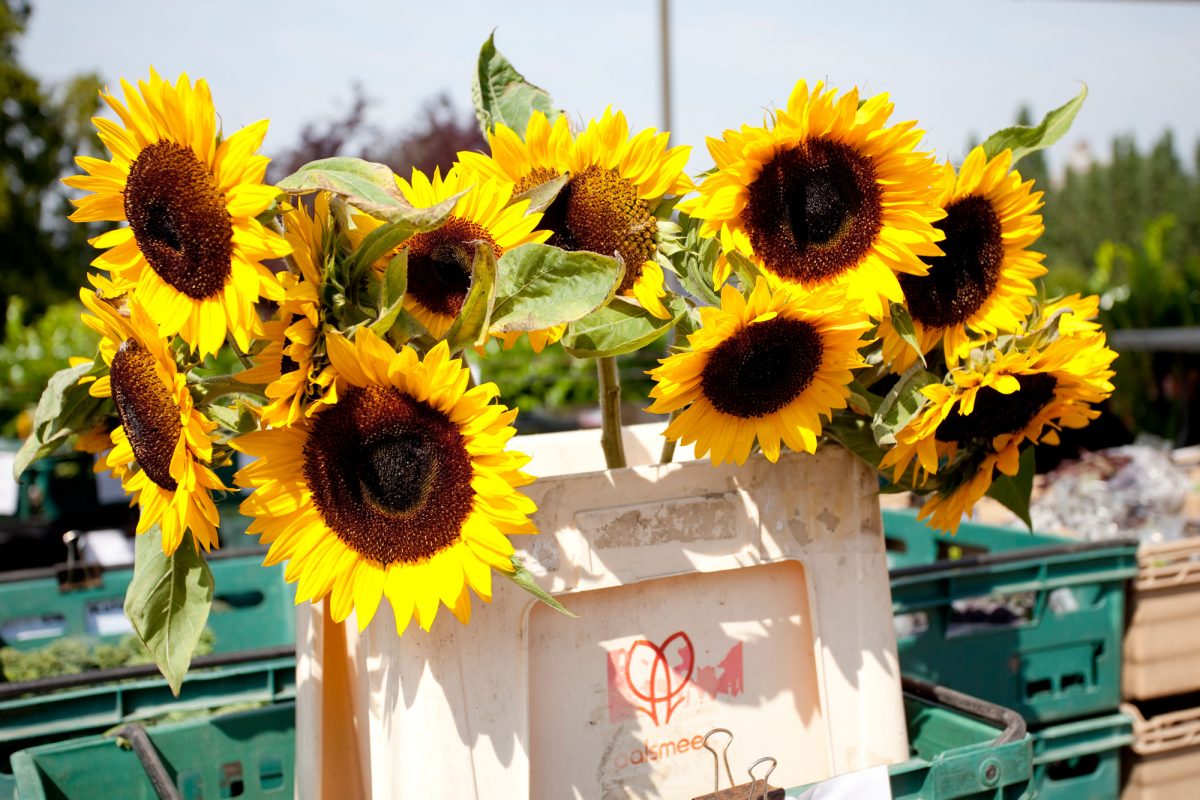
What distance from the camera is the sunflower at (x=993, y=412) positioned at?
40.7 inches

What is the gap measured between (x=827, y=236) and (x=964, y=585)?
0.85m

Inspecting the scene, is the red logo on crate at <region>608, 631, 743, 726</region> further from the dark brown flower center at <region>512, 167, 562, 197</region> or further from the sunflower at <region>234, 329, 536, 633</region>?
the dark brown flower center at <region>512, 167, 562, 197</region>

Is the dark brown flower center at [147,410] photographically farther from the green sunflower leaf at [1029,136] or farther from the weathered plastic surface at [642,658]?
the green sunflower leaf at [1029,136]

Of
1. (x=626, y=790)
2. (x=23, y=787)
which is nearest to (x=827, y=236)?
(x=626, y=790)

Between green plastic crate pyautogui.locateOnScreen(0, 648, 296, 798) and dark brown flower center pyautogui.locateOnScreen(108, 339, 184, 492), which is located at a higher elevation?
dark brown flower center pyautogui.locateOnScreen(108, 339, 184, 492)

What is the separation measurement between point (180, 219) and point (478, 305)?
0.80 feet

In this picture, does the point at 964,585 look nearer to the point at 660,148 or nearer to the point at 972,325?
the point at 972,325

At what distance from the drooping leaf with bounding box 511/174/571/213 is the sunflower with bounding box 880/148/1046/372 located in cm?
35

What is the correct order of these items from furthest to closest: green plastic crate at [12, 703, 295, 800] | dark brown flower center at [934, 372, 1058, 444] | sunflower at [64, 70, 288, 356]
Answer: green plastic crate at [12, 703, 295, 800], dark brown flower center at [934, 372, 1058, 444], sunflower at [64, 70, 288, 356]

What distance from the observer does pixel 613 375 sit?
1.18m

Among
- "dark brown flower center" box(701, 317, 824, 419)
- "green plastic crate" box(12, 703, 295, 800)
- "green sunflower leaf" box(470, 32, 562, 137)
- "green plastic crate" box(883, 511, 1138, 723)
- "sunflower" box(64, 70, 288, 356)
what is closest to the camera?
"sunflower" box(64, 70, 288, 356)

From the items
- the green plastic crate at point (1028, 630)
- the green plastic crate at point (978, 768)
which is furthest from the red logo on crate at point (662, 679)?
the green plastic crate at point (1028, 630)

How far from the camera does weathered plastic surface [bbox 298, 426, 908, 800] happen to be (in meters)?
1.00

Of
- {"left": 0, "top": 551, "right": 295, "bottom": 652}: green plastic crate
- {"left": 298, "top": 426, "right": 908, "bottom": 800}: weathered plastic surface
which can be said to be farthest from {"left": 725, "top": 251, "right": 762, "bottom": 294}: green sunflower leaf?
{"left": 0, "top": 551, "right": 295, "bottom": 652}: green plastic crate
